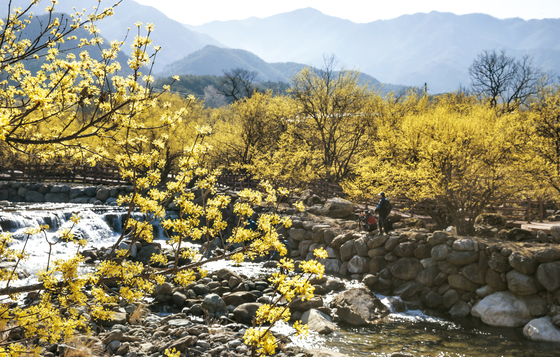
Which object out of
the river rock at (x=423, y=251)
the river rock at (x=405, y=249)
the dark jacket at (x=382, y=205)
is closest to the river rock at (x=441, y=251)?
the river rock at (x=423, y=251)

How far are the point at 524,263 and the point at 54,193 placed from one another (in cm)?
2593

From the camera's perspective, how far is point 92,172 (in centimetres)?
2822

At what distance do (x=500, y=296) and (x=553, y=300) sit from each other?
44.4 inches

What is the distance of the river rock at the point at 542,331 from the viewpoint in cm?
824

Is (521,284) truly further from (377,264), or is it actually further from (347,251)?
(347,251)

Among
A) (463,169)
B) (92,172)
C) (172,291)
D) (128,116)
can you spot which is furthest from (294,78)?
(128,116)

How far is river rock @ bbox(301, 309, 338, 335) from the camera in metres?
8.57

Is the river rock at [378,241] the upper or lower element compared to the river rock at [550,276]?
lower

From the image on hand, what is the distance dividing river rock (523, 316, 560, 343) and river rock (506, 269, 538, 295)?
0.77 m

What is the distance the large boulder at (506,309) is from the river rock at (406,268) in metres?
1.98

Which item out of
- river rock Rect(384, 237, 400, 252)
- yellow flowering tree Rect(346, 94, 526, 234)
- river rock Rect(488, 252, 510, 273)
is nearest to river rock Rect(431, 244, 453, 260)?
river rock Rect(488, 252, 510, 273)

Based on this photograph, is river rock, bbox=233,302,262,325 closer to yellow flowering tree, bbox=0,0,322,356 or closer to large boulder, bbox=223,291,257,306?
large boulder, bbox=223,291,257,306

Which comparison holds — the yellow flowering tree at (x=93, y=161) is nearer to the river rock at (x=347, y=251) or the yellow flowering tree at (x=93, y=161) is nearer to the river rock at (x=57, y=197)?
the river rock at (x=347, y=251)

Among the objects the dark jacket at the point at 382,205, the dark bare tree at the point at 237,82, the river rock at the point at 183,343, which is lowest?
the river rock at the point at 183,343
